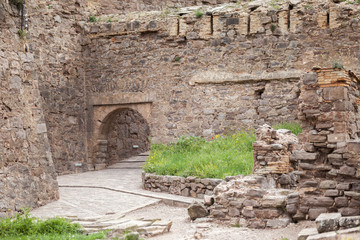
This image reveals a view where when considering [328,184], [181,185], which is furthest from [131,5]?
[328,184]

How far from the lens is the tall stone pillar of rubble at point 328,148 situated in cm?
627

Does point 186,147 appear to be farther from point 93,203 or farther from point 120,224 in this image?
point 120,224

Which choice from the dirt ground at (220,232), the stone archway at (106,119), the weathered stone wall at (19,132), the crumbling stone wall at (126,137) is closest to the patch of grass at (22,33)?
the weathered stone wall at (19,132)

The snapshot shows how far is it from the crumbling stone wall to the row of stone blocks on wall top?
10.6 feet

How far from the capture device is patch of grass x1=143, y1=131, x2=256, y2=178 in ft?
30.9

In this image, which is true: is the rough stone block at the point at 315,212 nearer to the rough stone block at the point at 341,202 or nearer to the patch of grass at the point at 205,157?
the rough stone block at the point at 341,202

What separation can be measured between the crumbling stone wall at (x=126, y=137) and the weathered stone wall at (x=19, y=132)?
20.6 feet

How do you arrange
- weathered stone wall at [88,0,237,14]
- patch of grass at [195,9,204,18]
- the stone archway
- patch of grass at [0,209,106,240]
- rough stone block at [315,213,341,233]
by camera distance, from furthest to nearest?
1. weathered stone wall at [88,0,237,14]
2. the stone archway
3. patch of grass at [195,9,204,18]
4. patch of grass at [0,209,106,240]
5. rough stone block at [315,213,341,233]

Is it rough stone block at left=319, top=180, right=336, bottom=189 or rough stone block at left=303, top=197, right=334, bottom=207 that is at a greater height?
rough stone block at left=319, top=180, right=336, bottom=189

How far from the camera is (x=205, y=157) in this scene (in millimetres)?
10242

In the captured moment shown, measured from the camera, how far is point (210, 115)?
12773 millimetres

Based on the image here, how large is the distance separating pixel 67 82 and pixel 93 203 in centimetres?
555

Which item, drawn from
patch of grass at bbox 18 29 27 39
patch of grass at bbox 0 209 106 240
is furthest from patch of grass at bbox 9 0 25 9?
patch of grass at bbox 0 209 106 240

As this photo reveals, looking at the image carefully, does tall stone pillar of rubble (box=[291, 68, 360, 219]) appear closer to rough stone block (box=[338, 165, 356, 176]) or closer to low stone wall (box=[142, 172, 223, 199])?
rough stone block (box=[338, 165, 356, 176])
